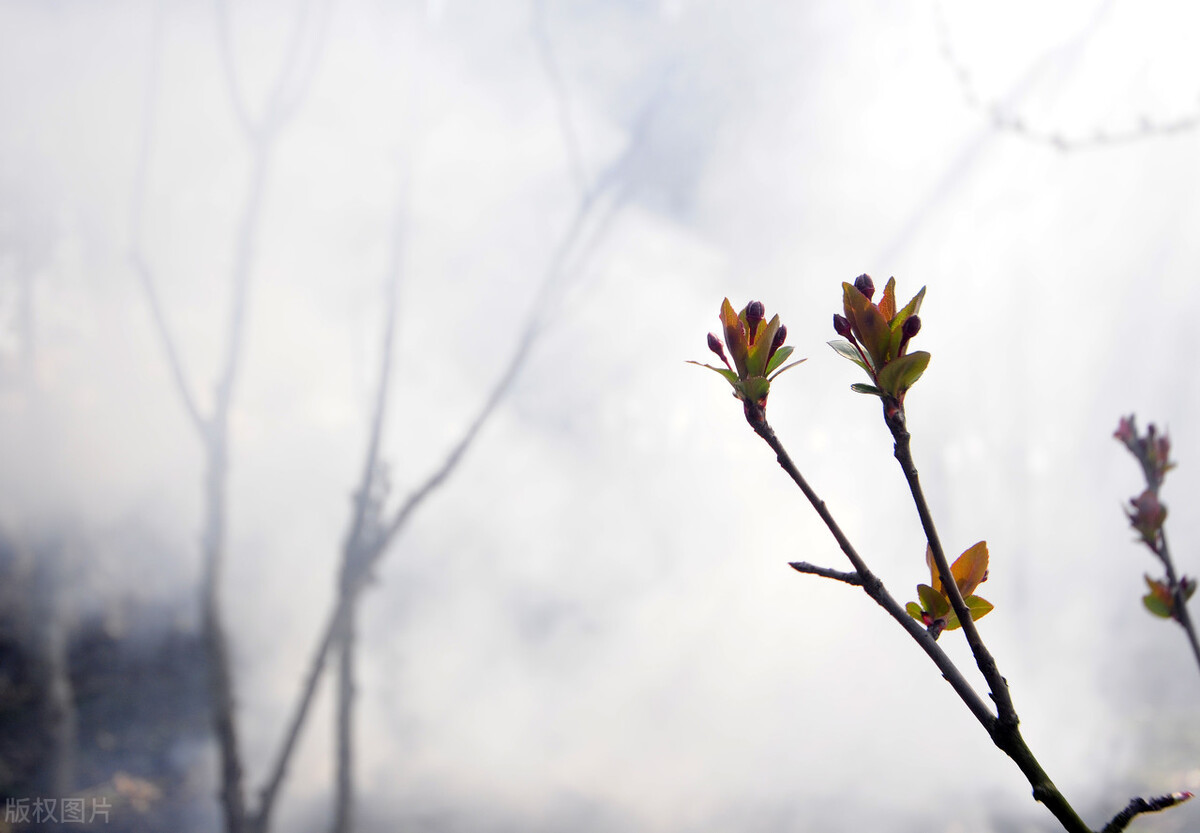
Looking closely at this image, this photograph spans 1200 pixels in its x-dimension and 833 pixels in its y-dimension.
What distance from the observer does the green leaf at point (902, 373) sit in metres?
0.40

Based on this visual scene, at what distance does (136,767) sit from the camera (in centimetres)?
767

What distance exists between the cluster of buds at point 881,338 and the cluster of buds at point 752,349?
0.04 meters

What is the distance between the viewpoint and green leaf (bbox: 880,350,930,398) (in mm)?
404

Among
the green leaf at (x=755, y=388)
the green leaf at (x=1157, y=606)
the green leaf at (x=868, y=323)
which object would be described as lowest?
the green leaf at (x=1157, y=606)

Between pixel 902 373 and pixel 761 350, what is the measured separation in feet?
0.34

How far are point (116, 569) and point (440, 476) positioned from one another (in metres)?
6.21

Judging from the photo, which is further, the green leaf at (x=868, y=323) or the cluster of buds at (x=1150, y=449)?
the cluster of buds at (x=1150, y=449)

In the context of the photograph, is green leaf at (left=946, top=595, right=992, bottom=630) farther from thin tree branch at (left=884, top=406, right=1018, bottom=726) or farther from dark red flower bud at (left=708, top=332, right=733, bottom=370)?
dark red flower bud at (left=708, top=332, right=733, bottom=370)

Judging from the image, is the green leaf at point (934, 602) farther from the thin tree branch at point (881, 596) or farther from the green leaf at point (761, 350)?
the green leaf at point (761, 350)

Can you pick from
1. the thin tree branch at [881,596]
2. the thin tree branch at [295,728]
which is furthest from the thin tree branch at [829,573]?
the thin tree branch at [295,728]

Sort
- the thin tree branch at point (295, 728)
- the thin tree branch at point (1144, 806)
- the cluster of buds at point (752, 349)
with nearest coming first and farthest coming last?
the thin tree branch at point (1144, 806)
the cluster of buds at point (752, 349)
the thin tree branch at point (295, 728)

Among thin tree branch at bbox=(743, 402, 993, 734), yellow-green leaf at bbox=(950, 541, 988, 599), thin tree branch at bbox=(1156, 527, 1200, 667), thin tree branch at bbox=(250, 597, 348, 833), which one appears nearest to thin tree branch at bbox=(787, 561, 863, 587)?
thin tree branch at bbox=(743, 402, 993, 734)

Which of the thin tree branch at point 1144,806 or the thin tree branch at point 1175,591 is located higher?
the thin tree branch at point 1175,591

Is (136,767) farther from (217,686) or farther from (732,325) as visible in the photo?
(732,325)
